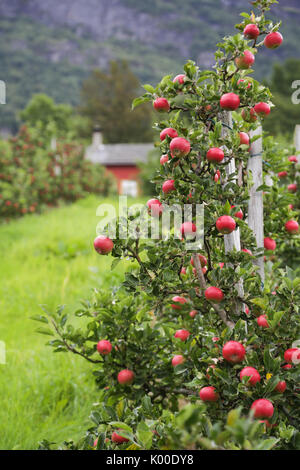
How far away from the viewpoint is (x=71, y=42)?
81625 mm

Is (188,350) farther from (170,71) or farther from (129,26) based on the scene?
(129,26)

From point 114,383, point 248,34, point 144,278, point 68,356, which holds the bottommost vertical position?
point 68,356

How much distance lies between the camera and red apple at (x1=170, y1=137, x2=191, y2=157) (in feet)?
4.53

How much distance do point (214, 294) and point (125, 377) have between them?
57 centimetres

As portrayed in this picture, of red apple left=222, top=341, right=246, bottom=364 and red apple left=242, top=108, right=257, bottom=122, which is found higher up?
red apple left=242, top=108, right=257, bottom=122

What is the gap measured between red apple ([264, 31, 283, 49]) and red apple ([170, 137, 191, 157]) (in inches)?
20.2

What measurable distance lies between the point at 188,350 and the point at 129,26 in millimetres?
87523

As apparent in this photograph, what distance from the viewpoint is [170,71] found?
1548mm

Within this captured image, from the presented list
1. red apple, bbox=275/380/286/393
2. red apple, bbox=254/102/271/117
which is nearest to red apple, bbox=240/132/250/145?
red apple, bbox=254/102/271/117

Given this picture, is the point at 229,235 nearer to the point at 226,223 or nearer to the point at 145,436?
the point at 226,223

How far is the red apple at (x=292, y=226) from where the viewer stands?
203cm

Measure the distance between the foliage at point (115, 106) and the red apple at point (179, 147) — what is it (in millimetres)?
26345

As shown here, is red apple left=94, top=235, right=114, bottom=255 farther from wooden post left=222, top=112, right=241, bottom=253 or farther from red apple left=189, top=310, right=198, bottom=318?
red apple left=189, top=310, right=198, bottom=318

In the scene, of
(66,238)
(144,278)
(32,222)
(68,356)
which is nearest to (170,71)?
(144,278)
